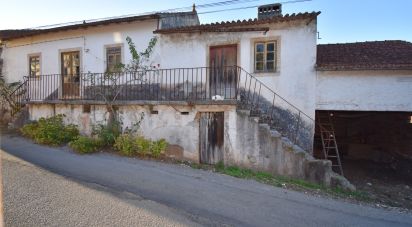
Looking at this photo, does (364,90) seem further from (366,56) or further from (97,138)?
(97,138)

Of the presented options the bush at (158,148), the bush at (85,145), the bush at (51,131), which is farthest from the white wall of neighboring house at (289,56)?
the bush at (51,131)

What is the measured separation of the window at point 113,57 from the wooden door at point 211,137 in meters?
5.37

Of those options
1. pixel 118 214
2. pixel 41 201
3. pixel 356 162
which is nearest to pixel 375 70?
pixel 356 162

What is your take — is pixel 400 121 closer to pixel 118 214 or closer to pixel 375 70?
pixel 375 70

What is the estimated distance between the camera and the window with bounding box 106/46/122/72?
12750mm

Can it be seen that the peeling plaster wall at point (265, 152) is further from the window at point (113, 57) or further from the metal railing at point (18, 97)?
the metal railing at point (18, 97)

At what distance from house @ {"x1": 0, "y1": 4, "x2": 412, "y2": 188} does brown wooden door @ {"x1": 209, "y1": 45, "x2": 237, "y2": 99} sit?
0.12 ft

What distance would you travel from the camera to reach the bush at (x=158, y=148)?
9562mm

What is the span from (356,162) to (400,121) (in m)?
2.55

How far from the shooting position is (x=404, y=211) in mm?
6973

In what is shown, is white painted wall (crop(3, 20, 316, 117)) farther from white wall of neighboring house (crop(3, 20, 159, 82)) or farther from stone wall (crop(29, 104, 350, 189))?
stone wall (crop(29, 104, 350, 189))

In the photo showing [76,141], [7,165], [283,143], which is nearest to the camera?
[7,165]

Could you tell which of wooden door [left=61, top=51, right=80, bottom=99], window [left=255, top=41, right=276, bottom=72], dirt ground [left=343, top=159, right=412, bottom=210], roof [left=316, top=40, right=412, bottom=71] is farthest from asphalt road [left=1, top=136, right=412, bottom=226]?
wooden door [left=61, top=51, right=80, bottom=99]

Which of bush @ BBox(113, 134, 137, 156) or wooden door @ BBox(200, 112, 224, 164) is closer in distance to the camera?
wooden door @ BBox(200, 112, 224, 164)
